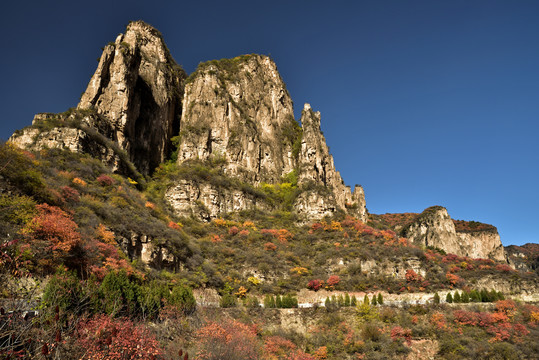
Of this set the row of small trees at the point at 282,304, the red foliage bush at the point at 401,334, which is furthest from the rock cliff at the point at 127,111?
the red foliage bush at the point at 401,334

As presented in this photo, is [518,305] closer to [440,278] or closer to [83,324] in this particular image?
[440,278]

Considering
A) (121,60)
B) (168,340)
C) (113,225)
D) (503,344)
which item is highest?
(121,60)

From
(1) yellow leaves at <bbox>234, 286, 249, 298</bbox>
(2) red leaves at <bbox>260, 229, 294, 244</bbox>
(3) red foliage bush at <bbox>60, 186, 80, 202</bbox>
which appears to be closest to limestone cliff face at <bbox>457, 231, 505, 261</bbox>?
(2) red leaves at <bbox>260, 229, 294, 244</bbox>

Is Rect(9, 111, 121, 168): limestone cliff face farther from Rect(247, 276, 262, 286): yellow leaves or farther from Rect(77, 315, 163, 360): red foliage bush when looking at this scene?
Rect(77, 315, 163, 360): red foliage bush

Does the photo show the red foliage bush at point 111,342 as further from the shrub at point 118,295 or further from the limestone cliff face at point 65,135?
the limestone cliff face at point 65,135

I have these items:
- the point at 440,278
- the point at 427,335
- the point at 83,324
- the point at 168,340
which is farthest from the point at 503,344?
the point at 83,324

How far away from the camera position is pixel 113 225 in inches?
972

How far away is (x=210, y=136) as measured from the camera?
60.1 m

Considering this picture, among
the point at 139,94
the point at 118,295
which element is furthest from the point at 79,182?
the point at 139,94

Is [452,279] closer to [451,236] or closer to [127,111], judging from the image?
[127,111]

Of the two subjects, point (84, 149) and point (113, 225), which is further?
point (84, 149)

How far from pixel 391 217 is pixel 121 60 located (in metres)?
103

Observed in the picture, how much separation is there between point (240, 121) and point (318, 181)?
2038cm

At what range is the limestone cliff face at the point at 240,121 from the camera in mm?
58812
